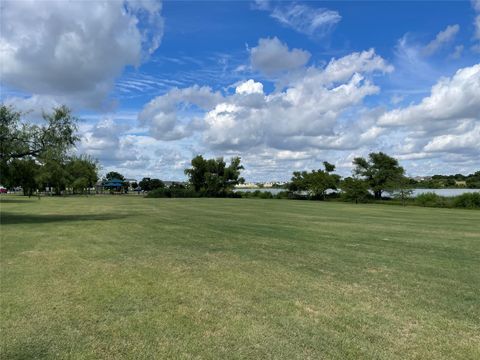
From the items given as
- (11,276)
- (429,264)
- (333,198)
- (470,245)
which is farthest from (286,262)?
(333,198)

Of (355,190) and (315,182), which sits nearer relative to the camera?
(355,190)

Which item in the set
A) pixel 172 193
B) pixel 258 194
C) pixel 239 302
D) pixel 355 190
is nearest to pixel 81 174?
pixel 172 193

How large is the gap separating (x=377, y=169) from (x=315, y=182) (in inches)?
430

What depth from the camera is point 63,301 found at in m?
6.51

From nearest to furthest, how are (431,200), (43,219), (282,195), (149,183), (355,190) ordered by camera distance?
(43,219) → (431,200) → (355,190) → (282,195) → (149,183)

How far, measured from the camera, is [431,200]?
50094mm

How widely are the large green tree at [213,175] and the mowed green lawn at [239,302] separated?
67.2 metres

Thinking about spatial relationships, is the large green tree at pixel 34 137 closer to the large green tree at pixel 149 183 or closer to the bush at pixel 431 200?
the bush at pixel 431 200

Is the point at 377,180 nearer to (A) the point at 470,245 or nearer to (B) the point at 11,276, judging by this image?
(A) the point at 470,245

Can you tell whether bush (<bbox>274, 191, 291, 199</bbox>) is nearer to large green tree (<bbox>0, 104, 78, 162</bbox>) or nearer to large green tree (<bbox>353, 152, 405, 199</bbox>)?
large green tree (<bbox>353, 152, 405, 199</bbox>)

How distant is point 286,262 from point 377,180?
63.3 metres

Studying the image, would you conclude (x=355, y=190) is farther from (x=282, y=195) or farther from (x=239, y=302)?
(x=239, y=302)

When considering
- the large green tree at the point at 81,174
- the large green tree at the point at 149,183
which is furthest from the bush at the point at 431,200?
the large green tree at the point at 149,183

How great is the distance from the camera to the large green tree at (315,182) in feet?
232
